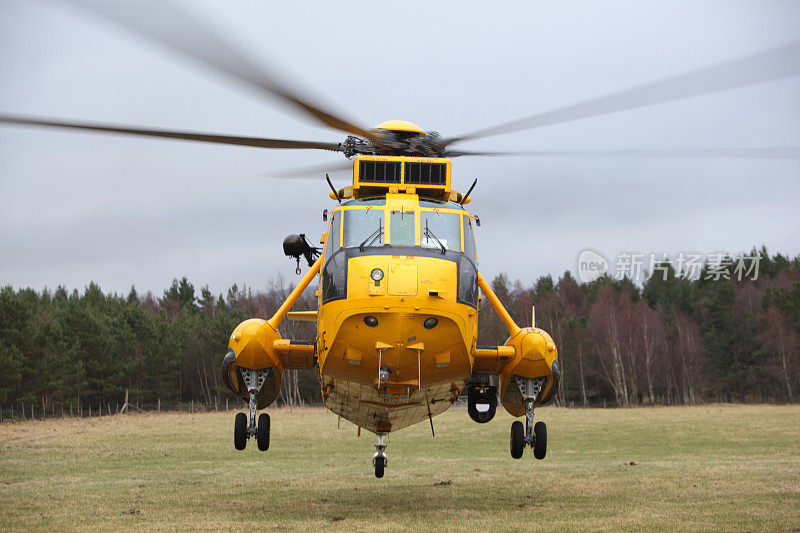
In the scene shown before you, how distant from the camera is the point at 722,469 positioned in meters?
26.3

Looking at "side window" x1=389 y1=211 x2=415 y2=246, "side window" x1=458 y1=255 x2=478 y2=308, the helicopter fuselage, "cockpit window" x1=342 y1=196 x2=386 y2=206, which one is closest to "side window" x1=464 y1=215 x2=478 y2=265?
A: the helicopter fuselage

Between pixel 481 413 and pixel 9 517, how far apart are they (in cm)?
1029

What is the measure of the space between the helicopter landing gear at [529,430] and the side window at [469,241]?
9.64 feet

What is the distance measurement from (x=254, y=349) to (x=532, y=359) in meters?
5.13

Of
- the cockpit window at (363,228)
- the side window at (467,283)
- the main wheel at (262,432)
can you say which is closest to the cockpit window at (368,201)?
the cockpit window at (363,228)

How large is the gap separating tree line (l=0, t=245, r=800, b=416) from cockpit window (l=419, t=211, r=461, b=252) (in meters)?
51.4

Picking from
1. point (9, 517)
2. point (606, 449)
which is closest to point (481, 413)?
point (9, 517)

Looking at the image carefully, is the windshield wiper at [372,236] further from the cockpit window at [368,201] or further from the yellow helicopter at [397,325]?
the cockpit window at [368,201]

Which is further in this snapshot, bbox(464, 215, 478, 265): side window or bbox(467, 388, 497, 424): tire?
bbox(467, 388, 497, 424): tire

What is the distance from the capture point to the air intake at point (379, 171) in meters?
14.7

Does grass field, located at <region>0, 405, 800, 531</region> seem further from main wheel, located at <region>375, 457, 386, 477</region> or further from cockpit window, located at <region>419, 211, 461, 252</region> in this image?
cockpit window, located at <region>419, 211, 461, 252</region>

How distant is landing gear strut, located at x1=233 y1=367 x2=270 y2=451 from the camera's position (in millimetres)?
15086

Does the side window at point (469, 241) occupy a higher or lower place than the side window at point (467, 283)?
higher

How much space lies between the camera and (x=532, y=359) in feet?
50.3
